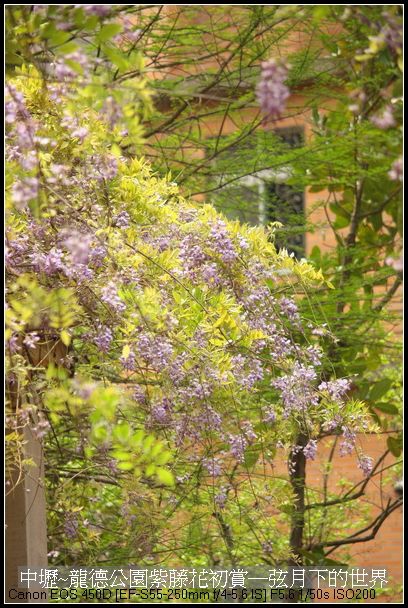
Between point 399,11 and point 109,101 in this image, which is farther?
point 399,11

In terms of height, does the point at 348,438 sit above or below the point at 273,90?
below

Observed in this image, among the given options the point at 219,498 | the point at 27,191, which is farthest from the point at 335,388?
the point at 27,191

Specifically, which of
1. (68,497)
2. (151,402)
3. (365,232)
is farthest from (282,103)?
(365,232)

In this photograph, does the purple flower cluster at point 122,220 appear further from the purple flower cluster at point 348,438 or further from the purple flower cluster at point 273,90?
the purple flower cluster at point 273,90

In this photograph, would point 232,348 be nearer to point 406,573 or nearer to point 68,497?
point 406,573

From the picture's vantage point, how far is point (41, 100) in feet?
9.09

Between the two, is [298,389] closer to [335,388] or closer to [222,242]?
[335,388]

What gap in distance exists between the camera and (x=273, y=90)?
5.64 ft

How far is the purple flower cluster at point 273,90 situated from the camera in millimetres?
1709

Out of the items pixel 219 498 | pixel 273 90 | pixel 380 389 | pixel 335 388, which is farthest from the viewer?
pixel 380 389

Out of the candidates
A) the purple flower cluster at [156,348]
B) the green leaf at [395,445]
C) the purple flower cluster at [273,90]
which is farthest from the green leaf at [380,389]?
the purple flower cluster at [273,90]

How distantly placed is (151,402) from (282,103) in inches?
63.2

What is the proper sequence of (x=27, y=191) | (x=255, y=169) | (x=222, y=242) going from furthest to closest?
(x=255, y=169)
(x=222, y=242)
(x=27, y=191)

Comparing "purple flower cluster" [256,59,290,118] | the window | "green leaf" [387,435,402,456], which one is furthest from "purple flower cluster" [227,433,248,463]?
"green leaf" [387,435,402,456]
